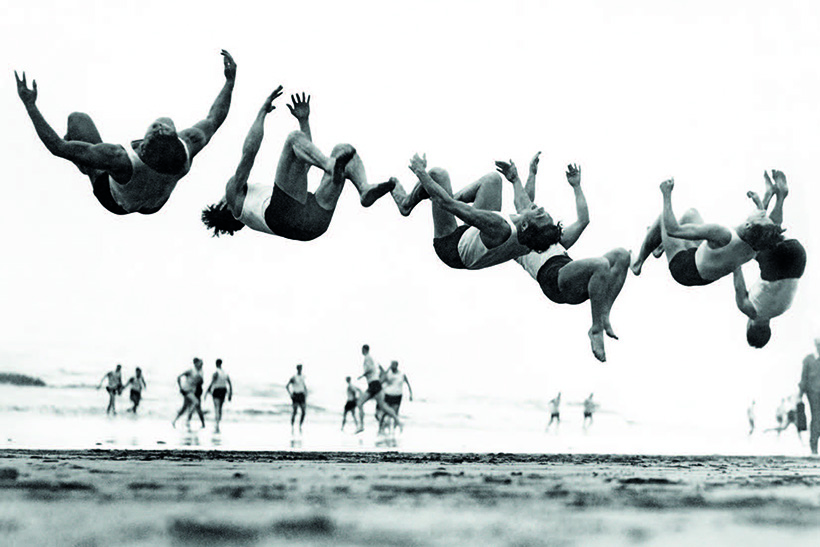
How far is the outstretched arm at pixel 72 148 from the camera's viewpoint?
20.9 feet

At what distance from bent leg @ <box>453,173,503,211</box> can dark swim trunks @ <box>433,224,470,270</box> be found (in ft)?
1.08

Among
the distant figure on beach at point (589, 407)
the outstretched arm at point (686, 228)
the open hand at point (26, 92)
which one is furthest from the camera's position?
the distant figure on beach at point (589, 407)

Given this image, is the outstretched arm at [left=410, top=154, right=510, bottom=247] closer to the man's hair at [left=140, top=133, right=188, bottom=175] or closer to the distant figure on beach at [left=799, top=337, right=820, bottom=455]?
the man's hair at [left=140, top=133, right=188, bottom=175]

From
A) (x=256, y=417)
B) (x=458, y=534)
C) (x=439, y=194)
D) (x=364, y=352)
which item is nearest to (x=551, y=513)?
(x=458, y=534)

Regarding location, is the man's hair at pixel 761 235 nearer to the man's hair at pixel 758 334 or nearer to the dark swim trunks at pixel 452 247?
the man's hair at pixel 758 334

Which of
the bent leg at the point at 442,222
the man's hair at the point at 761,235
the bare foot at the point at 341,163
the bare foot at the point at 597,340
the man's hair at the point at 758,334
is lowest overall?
the bare foot at the point at 597,340

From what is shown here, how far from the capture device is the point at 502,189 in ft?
23.8

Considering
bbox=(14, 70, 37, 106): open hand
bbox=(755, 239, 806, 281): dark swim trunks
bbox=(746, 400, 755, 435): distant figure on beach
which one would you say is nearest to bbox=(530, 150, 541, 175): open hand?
bbox=(755, 239, 806, 281): dark swim trunks

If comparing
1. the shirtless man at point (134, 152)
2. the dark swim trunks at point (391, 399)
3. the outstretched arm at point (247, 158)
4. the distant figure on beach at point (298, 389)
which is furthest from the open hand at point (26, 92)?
the distant figure on beach at point (298, 389)

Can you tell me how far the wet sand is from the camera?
86.4 inches

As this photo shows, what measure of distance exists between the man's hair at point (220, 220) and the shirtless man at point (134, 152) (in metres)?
0.29

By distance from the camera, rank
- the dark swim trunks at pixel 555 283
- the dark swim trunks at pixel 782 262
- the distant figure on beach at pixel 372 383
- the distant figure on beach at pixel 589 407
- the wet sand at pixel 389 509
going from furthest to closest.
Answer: the distant figure on beach at pixel 589 407, the distant figure on beach at pixel 372 383, the dark swim trunks at pixel 782 262, the dark swim trunks at pixel 555 283, the wet sand at pixel 389 509

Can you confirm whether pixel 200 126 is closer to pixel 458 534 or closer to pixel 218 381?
pixel 458 534

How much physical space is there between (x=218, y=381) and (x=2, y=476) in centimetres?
1330
